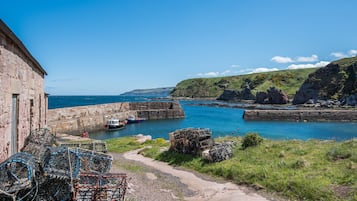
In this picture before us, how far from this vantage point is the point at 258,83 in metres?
160

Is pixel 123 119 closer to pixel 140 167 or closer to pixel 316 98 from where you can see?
pixel 140 167

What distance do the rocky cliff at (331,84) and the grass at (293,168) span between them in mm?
88429

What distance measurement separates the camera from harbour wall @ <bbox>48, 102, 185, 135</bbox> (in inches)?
1638

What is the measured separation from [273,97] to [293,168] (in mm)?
99925

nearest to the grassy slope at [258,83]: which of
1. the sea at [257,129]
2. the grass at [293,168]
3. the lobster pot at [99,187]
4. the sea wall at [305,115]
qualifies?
the sea wall at [305,115]

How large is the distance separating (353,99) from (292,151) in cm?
8247

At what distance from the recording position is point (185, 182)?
465 inches

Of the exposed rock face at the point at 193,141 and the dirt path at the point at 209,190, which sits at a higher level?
the exposed rock face at the point at 193,141

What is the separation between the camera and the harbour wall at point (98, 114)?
4159cm

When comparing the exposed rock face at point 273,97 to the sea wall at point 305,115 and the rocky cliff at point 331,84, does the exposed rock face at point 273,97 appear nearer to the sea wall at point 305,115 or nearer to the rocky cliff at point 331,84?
the rocky cliff at point 331,84

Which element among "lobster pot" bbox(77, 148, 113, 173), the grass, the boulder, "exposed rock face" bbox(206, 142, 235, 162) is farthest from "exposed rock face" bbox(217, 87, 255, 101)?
"lobster pot" bbox(77, 148, 113, 173)

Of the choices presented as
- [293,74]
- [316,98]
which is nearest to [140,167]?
[316,98]

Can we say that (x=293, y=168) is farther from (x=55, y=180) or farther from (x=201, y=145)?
(x=55, y=180)

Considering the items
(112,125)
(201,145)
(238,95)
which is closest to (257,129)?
(112,125)
